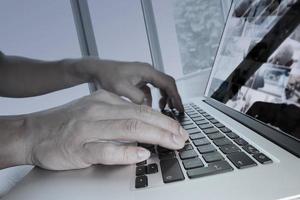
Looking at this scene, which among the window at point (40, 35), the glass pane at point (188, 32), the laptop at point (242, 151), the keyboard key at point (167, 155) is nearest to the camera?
the laptop at point (242, 151)

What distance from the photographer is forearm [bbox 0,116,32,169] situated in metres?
0.44

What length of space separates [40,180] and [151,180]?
0.16 m

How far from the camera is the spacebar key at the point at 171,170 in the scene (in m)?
0.31

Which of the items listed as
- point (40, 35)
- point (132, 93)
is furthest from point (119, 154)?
point (40, 35)

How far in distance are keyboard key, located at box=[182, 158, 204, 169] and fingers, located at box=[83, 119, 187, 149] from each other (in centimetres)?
4

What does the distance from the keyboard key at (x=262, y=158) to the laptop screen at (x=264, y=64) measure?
5 centimetres

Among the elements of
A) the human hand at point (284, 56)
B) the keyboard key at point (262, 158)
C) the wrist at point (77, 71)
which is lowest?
the keyboard key at point (262, 158)

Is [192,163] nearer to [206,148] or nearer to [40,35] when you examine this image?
[206,148]

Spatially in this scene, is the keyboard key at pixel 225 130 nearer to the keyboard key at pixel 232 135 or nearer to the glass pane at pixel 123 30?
the keyboard key at pixel 232 135

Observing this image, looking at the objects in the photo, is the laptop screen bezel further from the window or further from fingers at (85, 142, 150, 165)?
the window

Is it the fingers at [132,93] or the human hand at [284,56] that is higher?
the human hand at [284,56]

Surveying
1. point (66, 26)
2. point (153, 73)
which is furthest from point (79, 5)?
point (153, 73)

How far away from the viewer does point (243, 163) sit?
303 mm

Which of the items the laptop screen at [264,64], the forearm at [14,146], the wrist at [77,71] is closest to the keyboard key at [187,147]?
the laptop screen at [264,64]
